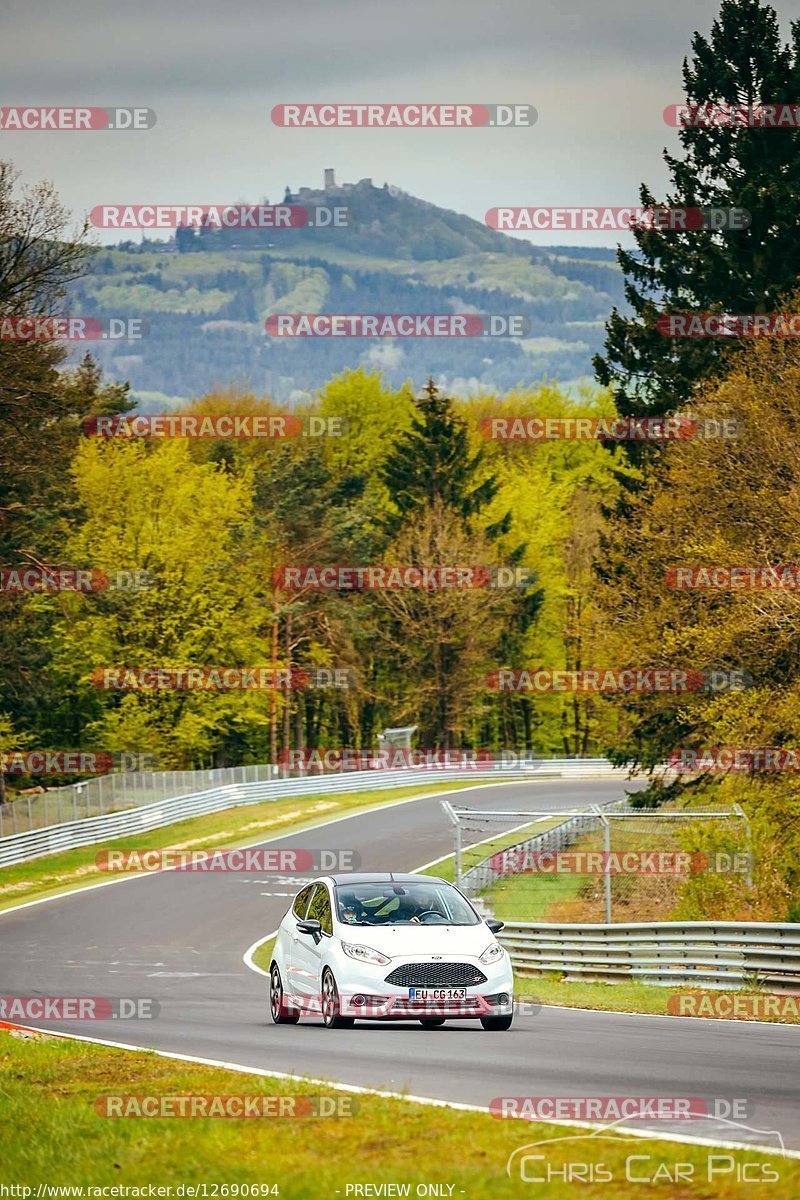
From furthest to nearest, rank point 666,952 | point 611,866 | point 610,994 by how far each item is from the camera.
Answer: point 611,866 → point 666,952 → point 610,994

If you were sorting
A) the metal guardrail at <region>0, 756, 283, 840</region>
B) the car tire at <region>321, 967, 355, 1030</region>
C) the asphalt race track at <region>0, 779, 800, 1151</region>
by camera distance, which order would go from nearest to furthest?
the asphalt race track at <region>0, 779, 800, 1151</region>
the car tire at <region>321, 967, 355, 1030</region>
the metal guardrail at <region>0, 756, 283, 840</region>

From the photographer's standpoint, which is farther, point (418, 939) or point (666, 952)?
point (666, 952)

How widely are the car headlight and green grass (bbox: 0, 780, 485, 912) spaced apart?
2863 centimetres

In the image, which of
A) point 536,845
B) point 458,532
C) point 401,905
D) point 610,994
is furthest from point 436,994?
point 458,532

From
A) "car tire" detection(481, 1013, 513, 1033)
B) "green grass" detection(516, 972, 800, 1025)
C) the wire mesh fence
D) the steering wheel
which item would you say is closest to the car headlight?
the steering wheel

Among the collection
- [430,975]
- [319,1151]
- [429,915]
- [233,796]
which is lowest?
[233,796]

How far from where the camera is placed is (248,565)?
7975cm

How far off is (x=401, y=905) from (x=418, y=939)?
92 centimetres

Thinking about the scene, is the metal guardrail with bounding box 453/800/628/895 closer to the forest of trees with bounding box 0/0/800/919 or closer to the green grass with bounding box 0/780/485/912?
the forest of trees with bounding box 0/0/800/919

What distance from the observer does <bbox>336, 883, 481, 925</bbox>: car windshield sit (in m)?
17.2

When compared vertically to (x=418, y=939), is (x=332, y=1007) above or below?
below

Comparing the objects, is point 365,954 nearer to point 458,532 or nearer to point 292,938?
point 292,938

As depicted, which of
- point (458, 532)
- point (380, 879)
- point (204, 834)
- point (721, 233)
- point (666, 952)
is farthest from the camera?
point (458, 532)

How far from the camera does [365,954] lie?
16.5 m
